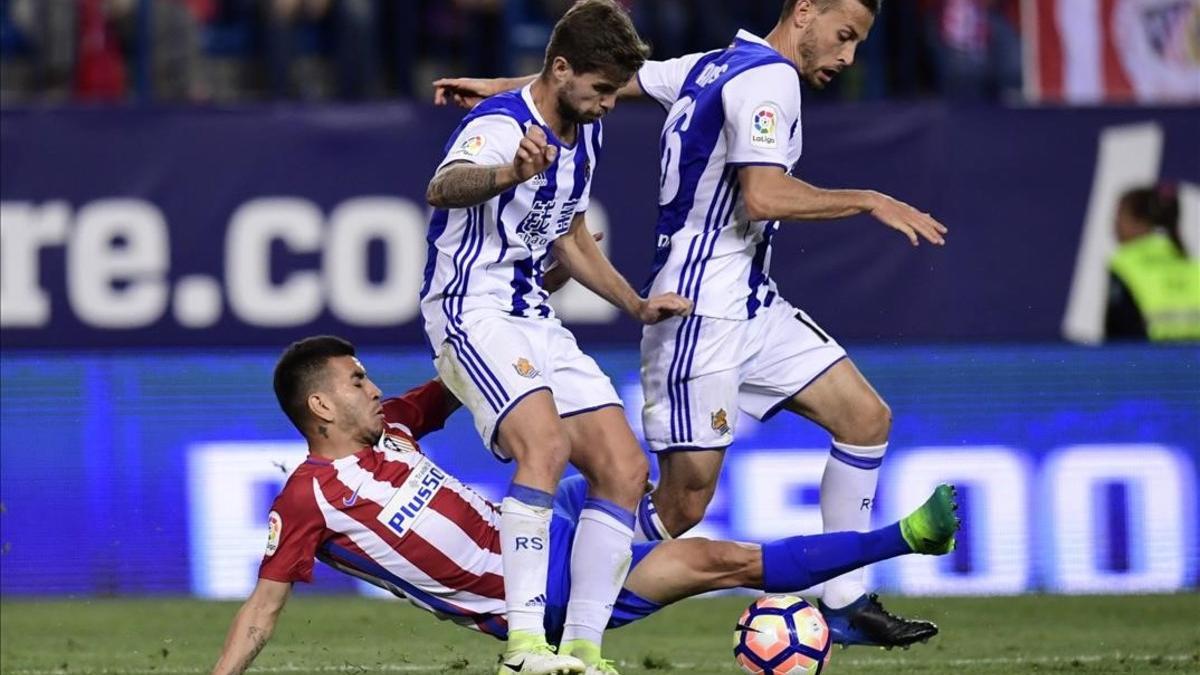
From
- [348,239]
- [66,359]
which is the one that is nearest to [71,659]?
[66,359]

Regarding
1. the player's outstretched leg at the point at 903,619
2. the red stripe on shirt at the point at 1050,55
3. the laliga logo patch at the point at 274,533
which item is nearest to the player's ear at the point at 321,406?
the laliga logo patch at the point at 274,533

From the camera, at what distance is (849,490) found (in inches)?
291

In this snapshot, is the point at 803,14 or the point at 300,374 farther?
the point at 803,14

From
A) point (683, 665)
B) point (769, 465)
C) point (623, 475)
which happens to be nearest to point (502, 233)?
point (623, 475)

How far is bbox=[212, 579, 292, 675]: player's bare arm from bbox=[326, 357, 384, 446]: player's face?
0.52 meters

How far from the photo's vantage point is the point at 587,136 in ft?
22.5

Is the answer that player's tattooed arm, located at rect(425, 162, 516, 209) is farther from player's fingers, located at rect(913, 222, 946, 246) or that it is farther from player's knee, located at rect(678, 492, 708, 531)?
player's knee, located at rect(678, 492, 708, 531)

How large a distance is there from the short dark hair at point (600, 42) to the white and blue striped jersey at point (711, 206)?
1.99ft

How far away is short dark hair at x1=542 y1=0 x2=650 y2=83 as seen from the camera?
6.43 meters

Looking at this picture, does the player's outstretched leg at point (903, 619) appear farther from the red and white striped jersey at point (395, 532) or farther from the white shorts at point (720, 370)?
the red and white striped jersey at point (395, 532)

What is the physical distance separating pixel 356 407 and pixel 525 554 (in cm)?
70

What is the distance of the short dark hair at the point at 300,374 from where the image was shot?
6559 millimetres

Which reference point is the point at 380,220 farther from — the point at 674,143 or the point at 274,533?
the point at 274,533

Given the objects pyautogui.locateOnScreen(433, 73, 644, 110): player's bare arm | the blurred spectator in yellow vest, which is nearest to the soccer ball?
pyautogui.locateOnScreen(433, 73, 644, 110): player's bare arm
